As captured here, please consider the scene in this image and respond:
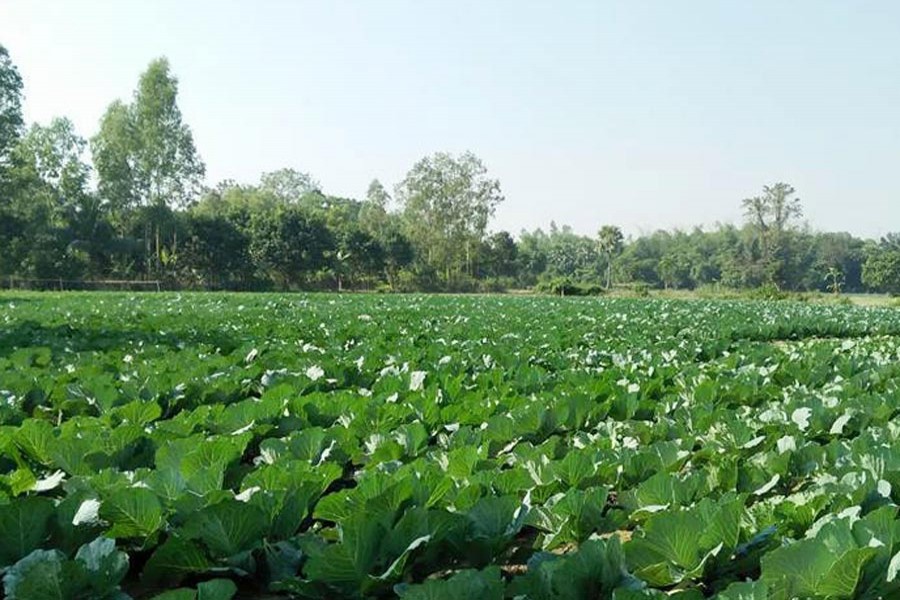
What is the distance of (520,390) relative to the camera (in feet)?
18.9

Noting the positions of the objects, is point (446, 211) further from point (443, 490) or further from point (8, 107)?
point (443, 490)

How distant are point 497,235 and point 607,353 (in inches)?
2559

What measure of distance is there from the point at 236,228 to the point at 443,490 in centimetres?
5427

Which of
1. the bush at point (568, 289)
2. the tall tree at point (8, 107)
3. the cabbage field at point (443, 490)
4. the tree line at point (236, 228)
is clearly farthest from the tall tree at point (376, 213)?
the cabbage field at point (443, 490)

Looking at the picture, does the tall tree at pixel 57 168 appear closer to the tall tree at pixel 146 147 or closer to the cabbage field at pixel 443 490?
the tall tree at pixel 146 147

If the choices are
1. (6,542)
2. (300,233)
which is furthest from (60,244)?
(6,542)

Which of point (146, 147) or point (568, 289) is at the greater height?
point (146, 147)

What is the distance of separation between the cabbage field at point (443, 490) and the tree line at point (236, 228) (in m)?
38.4

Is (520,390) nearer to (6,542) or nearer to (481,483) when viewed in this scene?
(481,483)

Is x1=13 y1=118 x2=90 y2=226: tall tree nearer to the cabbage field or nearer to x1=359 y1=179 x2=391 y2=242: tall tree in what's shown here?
x1=359 y1=179 x2=391 y2=242: tall tree

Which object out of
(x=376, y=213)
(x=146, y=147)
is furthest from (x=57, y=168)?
(x=376, y=213)

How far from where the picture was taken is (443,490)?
2.55 m

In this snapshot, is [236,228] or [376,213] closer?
[236,228]

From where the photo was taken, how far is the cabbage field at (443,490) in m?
2.01
